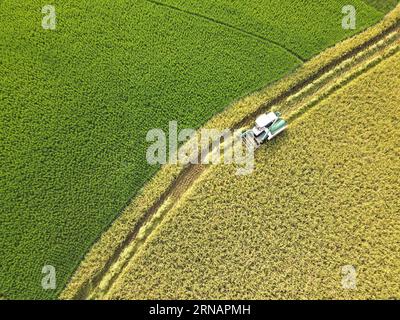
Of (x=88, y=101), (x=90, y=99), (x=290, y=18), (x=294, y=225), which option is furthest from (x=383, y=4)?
(x=88, y=101)

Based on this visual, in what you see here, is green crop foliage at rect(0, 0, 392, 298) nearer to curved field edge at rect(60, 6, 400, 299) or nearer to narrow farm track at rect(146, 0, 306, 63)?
narrow farm track at rect(146, 0, 306, 63)

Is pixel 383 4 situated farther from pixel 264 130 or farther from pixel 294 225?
pixel 294 225

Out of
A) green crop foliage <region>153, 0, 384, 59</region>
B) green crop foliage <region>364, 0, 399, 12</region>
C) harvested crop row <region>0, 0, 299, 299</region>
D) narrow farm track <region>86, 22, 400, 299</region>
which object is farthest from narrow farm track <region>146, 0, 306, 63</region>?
green crop foliage <region>364, 0, 399, 12</region>
